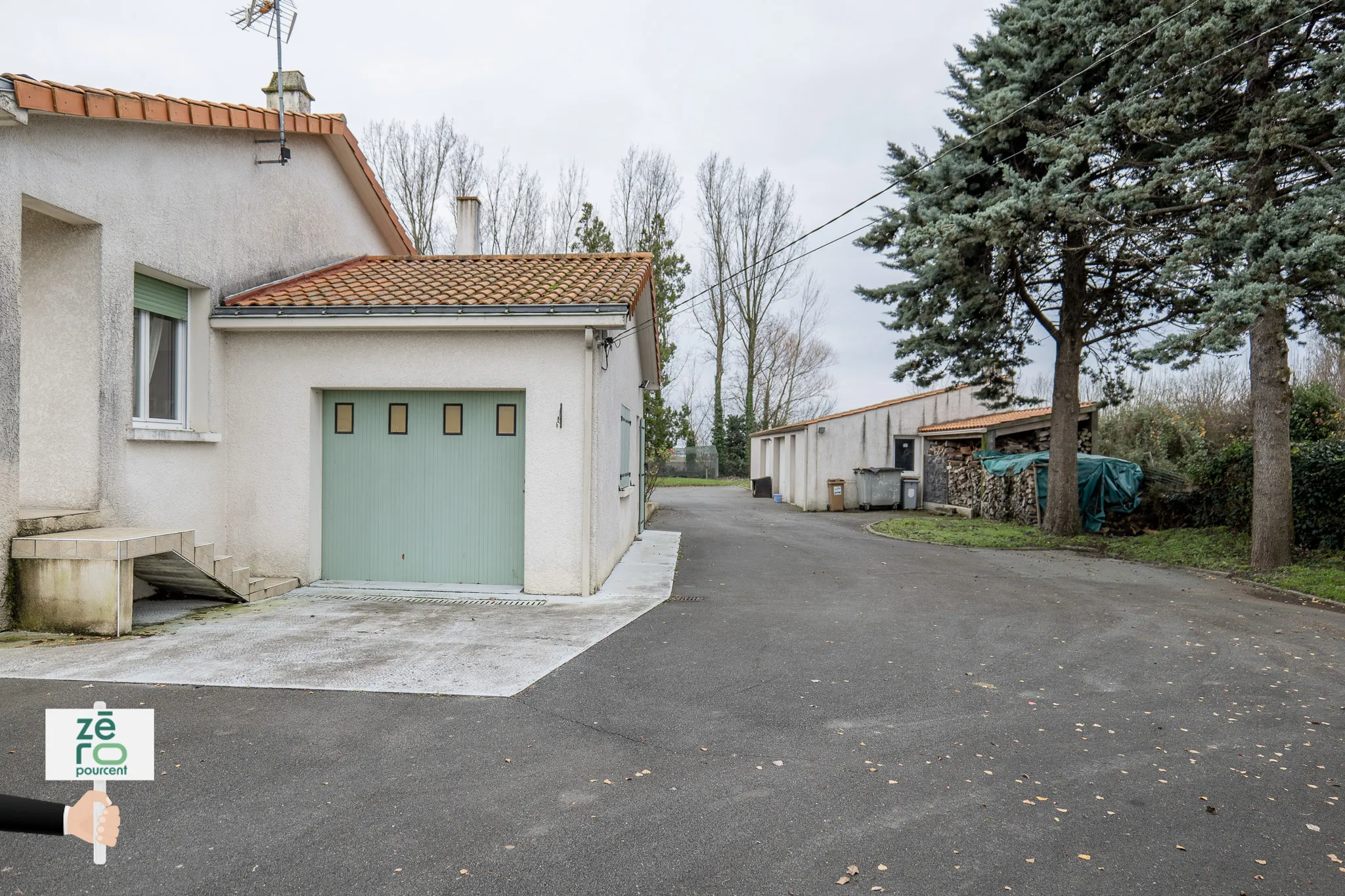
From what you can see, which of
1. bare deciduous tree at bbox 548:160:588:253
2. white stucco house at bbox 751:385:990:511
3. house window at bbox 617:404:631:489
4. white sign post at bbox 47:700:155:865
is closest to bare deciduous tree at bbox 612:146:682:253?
bare deciduous tree at bbox 548:160:588:253

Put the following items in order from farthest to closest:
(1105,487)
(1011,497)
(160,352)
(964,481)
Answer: (964,481), (1011,497), (1105,487), (160,352)

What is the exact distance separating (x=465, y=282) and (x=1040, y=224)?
31.7 ft

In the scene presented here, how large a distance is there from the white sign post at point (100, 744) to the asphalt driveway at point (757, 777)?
1504 millimetres

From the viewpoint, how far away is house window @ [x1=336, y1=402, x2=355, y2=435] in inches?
344

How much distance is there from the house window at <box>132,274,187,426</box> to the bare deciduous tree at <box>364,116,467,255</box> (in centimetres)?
1921

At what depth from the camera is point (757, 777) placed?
12.5 feet

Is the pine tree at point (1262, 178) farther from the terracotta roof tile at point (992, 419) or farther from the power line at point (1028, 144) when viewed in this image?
the terracotta roof tile at point (992, 419)

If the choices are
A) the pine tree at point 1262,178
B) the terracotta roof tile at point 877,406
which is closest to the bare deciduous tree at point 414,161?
the terracotta roof tile at point 877,406

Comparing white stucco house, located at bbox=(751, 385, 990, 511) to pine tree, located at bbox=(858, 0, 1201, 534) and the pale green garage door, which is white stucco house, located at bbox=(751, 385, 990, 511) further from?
the pale green garage door

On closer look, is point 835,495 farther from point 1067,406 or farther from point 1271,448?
point 1271,448

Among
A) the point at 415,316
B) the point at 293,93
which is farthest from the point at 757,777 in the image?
the point at 293,93

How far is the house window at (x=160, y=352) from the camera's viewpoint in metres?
7.59

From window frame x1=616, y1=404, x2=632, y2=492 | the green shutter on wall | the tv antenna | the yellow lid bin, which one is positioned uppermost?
the tv antenna

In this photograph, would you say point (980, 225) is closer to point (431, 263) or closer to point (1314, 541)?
point (1314, 541)
